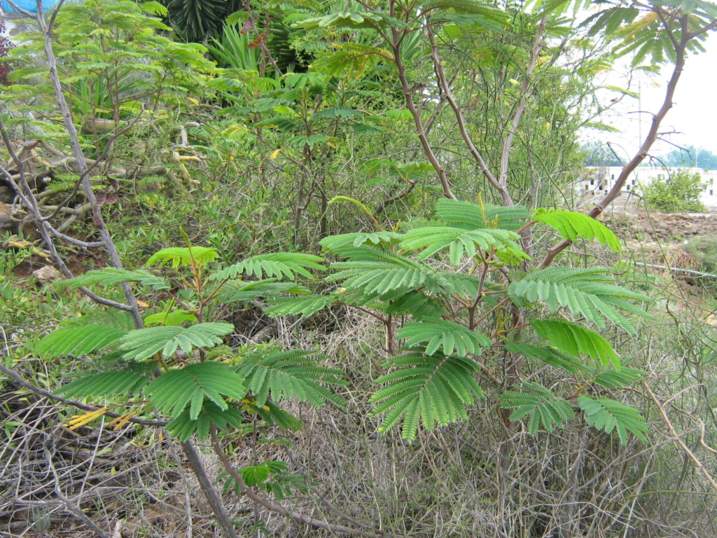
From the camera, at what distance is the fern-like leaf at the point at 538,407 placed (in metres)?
1.56

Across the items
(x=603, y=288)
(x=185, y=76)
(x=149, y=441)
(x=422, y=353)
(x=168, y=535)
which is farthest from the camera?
(x=185, y=76)

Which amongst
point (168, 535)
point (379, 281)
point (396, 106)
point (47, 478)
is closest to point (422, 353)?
point (379, 281)

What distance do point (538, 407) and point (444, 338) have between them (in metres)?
0.50

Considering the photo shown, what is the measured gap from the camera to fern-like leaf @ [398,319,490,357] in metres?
1.24

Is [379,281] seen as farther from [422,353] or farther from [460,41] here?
[460,41]

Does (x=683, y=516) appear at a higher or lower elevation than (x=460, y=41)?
lower

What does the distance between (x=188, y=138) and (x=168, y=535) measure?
3.63 m

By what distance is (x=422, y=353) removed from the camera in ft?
4.54

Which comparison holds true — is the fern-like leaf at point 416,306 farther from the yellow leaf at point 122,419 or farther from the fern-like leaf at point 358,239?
the yellow leaf at point 122,419

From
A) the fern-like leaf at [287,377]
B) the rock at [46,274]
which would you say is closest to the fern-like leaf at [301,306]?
the fern-like leaf at [287,377]

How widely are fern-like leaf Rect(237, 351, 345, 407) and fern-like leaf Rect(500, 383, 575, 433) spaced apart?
480mm

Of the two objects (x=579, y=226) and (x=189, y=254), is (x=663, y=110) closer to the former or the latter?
(x=579, y=226)

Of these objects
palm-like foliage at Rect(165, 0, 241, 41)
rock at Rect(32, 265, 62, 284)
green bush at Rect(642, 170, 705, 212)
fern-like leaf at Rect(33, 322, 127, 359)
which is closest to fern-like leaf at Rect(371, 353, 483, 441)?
fern-like leaf at Rect(33, 322, 127, 359)

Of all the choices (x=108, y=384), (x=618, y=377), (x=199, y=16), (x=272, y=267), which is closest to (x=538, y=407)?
(x=618, y=377)
